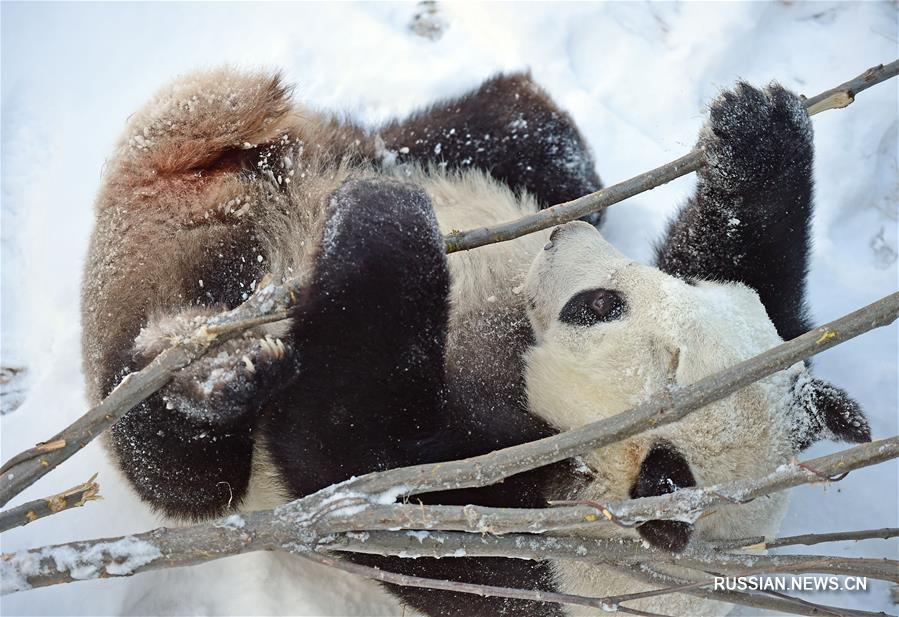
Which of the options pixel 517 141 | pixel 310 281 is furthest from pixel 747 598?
pixel 517 141

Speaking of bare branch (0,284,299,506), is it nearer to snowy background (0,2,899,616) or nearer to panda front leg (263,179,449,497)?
panda front leg (263,179,449,497)

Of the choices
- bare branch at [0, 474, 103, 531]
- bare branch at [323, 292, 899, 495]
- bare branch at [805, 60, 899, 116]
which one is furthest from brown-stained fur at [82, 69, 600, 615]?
bare branch at [805, 60, 899, 116]

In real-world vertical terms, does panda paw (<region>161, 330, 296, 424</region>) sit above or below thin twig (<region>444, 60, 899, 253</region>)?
below

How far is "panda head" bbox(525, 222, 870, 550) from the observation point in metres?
2.54

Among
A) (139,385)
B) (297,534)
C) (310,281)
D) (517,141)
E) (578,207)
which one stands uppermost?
(517,141)

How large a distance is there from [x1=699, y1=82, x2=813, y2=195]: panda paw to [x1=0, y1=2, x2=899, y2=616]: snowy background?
0.87 meters

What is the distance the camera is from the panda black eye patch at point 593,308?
2781mm

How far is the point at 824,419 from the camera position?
2.66 m

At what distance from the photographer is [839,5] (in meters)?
4.28

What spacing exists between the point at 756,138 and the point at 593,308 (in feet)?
2.94

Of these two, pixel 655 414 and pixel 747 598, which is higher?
pixel 655 414

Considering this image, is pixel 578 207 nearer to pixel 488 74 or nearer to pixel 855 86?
pixel 855 86

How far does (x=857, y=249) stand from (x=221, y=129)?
9.28 feet

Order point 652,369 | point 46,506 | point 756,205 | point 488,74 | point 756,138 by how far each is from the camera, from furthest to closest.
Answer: point 488,74, point 756,205, point 756,138, point 652,369, point 46,506
